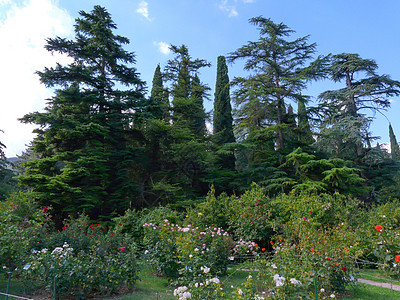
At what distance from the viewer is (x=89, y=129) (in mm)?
11891

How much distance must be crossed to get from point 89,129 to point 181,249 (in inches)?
343

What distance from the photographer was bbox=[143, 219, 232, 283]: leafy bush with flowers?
5211 millimetres

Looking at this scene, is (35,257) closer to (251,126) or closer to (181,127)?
(181,127)

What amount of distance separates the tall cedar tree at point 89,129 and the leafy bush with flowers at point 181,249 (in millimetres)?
6043

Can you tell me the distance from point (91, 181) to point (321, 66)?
14685 millimetres

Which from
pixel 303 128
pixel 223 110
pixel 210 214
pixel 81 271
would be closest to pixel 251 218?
pixel 210 214

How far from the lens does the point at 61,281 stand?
13.9 ft

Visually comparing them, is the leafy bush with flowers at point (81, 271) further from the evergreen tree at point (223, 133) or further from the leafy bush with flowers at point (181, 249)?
the evergreen tree at point (223, 133)

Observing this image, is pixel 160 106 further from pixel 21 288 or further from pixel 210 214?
pixel 21 288

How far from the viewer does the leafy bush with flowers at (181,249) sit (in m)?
5.21

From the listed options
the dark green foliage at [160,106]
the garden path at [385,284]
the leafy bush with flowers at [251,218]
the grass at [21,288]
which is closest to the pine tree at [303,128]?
the dark green foliage at [160,106]

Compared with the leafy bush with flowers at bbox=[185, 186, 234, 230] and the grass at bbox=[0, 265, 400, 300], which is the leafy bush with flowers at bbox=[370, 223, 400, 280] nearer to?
the grass at bbox=[0, 265, 400, 300]

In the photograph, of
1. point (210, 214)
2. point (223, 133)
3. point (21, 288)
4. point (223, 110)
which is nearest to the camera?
point (21, 288)

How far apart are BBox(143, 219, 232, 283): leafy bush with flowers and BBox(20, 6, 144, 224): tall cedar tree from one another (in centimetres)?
604
